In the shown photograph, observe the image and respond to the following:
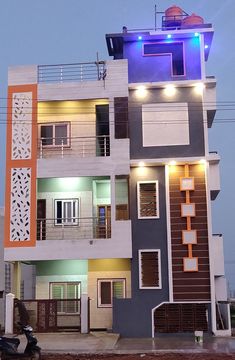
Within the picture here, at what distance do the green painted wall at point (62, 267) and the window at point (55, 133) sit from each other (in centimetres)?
487

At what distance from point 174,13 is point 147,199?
8.74 metres

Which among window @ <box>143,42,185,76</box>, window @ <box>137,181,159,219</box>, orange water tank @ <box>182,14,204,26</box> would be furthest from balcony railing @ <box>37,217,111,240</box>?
orange water tank @ <box>182,14,204,26</box>

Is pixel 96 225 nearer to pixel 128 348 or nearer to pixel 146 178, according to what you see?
pixel 146 178

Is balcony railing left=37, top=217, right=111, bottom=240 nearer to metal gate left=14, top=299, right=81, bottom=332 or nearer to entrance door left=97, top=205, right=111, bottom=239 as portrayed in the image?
entrance door left=97, top=205, right=111, bottom=239

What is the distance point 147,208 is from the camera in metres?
22.8

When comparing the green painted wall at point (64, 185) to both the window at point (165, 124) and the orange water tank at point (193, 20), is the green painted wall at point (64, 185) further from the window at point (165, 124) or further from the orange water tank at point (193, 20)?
the orange water tank at point (193, 20)

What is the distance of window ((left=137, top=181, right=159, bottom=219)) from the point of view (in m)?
22.7

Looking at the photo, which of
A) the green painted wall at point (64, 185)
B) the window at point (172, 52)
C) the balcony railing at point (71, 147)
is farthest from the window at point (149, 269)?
the window at point (172, 52)

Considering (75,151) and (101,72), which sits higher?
(101,72)

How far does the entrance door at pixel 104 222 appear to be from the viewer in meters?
23.3

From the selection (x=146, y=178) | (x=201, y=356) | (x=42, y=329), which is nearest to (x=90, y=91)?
(x=146, y=178)

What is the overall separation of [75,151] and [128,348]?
8.97 meters

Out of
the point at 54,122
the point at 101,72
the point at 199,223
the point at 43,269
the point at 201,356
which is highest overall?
the point at 101,72

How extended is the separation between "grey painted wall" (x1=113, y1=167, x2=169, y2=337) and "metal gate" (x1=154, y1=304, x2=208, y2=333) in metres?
0.31
